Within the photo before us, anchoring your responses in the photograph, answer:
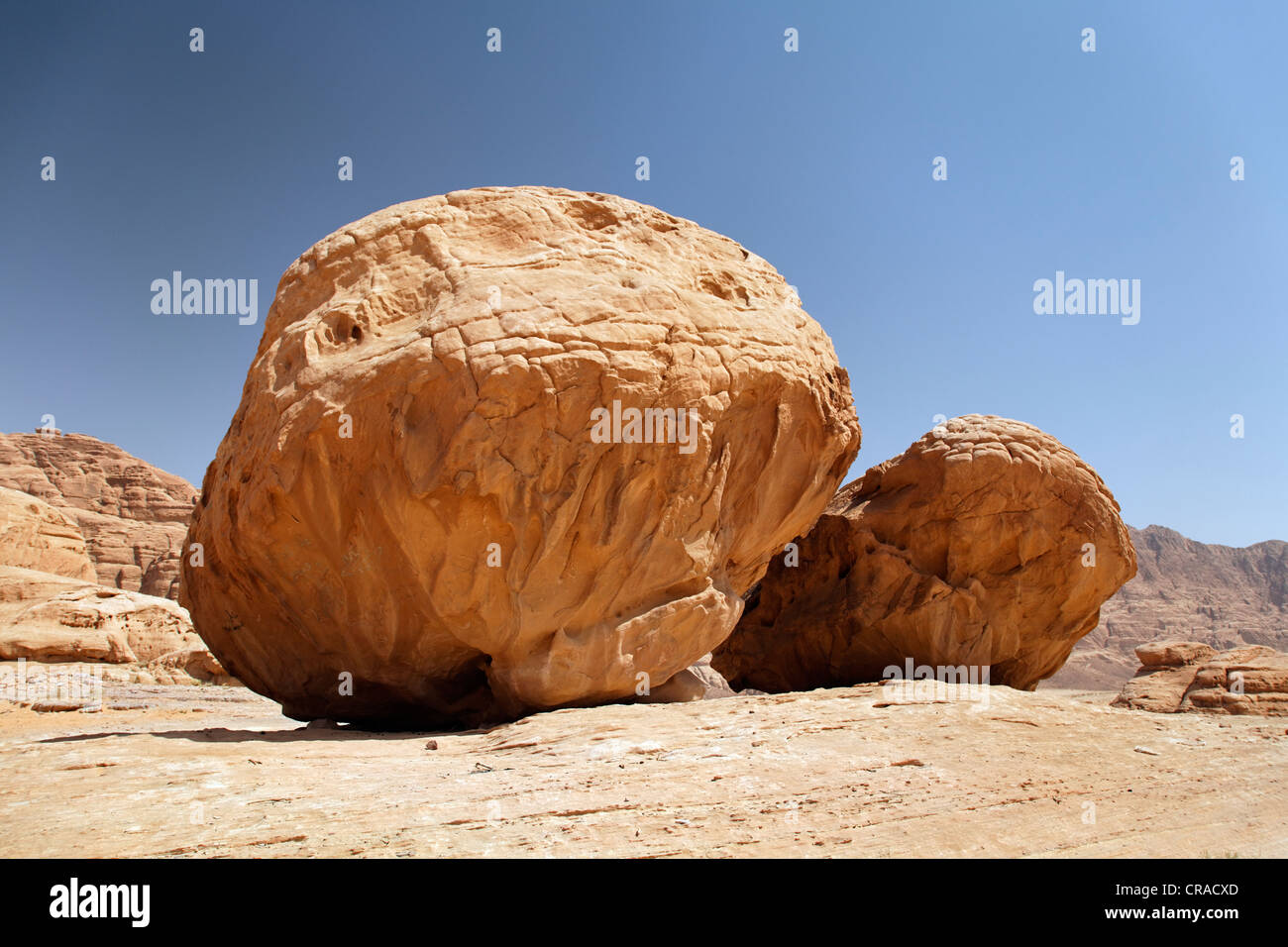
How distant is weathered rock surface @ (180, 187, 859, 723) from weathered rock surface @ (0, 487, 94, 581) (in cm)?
1705

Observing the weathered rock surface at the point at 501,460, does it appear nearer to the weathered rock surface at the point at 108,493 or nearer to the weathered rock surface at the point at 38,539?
the weathered rock surface at the point at 38,539

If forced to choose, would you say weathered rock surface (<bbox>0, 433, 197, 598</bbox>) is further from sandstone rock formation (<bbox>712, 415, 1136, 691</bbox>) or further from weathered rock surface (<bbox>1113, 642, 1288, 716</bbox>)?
weathered rock surface (<bbox>1113, 642, 1288, 716</bbox>)

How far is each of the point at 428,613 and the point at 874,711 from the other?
11.4ft

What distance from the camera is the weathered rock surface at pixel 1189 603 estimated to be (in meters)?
45.0

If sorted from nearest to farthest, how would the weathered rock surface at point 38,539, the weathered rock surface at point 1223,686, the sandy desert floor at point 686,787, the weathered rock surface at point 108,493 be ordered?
1. the sandy desert floor at point 686,787
2. the weathered rock surface at point 1223,686
3. the weathered rock surface at point 38,539
4. the weathered rock surface at point 108,493

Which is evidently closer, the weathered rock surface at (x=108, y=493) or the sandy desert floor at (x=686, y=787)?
the sandy desert floor at (x=686, y=787)

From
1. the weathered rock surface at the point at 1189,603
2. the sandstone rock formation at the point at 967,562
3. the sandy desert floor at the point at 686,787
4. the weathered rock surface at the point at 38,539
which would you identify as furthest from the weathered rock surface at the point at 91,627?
the weathered rock surface at the point at 1189,603

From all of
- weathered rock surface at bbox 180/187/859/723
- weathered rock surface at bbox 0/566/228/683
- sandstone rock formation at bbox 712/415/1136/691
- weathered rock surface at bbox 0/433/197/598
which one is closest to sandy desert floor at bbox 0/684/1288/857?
weathered rock surface at bbox 180/187/859/723

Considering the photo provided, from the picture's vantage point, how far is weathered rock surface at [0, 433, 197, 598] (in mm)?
38312

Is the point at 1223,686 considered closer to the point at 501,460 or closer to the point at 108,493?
the point at 501,460

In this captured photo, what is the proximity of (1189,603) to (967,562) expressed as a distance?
5135cm

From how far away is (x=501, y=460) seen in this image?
618cm

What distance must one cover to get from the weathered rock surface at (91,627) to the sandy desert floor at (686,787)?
10.1 m
